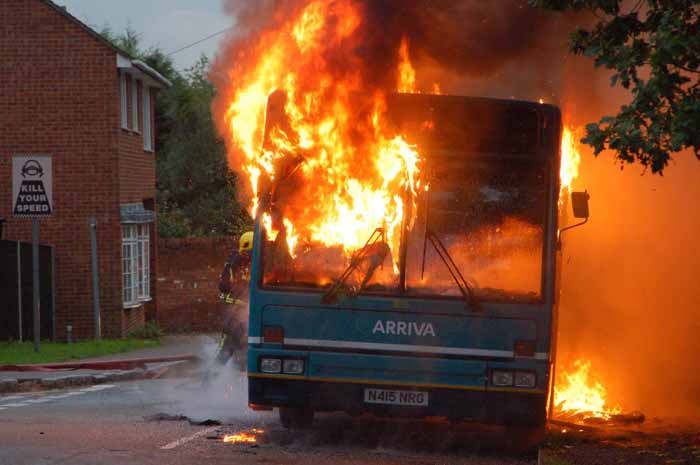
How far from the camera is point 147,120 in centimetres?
3148

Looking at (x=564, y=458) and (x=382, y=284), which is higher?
(x=382, y=284)

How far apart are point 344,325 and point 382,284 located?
1.51 feet

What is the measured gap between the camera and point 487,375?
431 inches

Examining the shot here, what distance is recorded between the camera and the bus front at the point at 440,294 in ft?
35.9

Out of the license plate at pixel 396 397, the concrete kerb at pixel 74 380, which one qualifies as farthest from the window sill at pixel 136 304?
the license plate at pixel 396 397

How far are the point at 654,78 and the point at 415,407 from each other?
3.49 metres

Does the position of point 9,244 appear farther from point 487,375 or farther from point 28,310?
point 487,375

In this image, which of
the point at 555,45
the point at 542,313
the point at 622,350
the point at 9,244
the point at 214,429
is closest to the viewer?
the point at 542,313

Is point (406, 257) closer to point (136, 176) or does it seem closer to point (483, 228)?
point (483, 228)

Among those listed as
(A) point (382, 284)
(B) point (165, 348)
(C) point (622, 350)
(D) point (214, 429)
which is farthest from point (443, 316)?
(B) point (165, 348)

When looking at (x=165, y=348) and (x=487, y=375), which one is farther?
(x=165, y=348)

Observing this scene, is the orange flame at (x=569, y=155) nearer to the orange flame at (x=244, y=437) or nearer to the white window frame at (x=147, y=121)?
the orange flame at (x=244, y=437)

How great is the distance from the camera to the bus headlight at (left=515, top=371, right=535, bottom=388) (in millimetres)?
10906

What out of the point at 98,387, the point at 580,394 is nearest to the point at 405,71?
the point at 580,394
